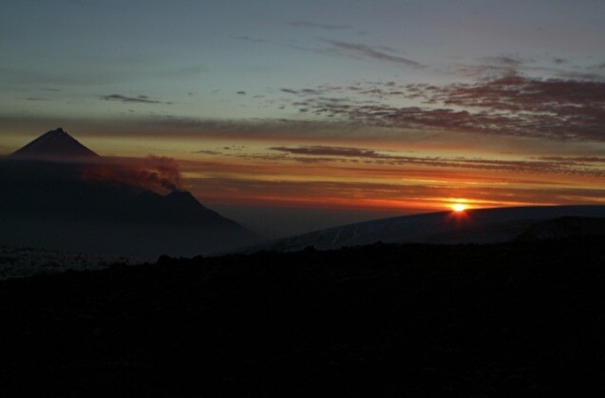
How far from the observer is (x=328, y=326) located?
35.9ft

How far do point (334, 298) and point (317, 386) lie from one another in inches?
117

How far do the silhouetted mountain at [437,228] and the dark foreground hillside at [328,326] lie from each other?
8.56m

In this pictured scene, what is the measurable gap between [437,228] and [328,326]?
47.9 ft

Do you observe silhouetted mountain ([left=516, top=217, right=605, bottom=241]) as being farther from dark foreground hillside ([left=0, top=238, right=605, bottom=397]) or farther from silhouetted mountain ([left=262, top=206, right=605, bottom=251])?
dark foreground hillside ([left=0, top=238, right=605, bottom=397])

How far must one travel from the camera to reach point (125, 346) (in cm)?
1054

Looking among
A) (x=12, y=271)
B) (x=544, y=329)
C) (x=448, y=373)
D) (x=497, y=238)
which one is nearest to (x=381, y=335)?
(x=448, y=373)

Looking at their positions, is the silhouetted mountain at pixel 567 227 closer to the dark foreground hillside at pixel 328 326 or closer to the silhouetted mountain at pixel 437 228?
the silhouetted mountain at pixel 437 228

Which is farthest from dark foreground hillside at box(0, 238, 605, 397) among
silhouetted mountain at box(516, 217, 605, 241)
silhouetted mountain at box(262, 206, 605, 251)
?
silhouetted mountain at box(262, 206, 605, 251)

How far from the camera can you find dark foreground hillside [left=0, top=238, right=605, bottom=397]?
893 cm

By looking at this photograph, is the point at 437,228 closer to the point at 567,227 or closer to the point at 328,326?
the point at 567,227

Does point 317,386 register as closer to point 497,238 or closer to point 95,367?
point 95,367

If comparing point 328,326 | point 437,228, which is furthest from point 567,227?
point 328,326

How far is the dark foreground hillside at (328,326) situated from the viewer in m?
8.93

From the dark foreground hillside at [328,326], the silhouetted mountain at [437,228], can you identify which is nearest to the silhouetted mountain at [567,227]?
the silhouetted mountain at [437,228]
